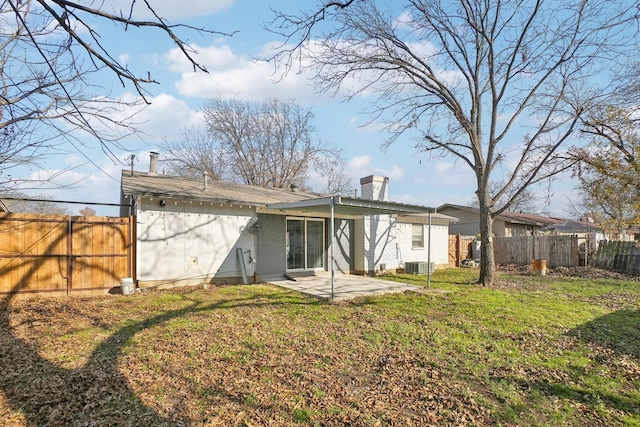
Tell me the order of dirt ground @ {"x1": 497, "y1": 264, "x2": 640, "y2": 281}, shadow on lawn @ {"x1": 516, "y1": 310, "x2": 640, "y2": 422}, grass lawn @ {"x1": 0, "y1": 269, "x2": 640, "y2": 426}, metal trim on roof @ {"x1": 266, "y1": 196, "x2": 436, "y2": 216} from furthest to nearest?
1. dirt ground @ {"x1": 497, "y1": 264, "x2": 640, "y2": 281}
2. metal trim on roof @ {"x1": 266, "y1": 196, "x2": 436, "y2": 216}
3. shadow on lawn @ {"x1": 516, "y1": 310, "x2": 640, "y2": 422}
4. grass lawn @ {"x1": 0, "y1": 269, "x2": 640, "y2": 426}

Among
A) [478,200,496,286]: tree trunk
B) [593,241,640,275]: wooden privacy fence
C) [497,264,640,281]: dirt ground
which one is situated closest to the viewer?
[478,200,496,286]: tree trunk

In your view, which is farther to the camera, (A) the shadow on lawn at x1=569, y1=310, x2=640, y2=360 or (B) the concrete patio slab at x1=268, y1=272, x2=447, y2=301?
(B) the concrete patio slab at x1=268, y1=272, x2=447, y2=301

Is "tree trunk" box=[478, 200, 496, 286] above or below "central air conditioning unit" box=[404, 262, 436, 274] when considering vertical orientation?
above

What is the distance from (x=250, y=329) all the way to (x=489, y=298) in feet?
20.8

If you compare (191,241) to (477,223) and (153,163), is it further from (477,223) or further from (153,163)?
(477,223)

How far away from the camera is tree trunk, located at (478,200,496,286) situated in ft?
37.7

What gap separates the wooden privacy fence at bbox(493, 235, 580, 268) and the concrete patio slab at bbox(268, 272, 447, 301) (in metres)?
10.2

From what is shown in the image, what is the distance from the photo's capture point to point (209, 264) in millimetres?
10406

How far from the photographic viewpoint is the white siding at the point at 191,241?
9398 mm

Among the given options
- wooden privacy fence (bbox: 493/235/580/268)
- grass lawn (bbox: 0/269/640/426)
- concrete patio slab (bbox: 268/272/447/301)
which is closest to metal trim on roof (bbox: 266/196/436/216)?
concrete patio slab (bbox: 268/272/447/301)

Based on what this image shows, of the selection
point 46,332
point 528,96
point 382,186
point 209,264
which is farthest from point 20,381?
point 528,96

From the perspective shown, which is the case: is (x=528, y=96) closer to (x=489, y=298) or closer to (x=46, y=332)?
(x=489, y=298)

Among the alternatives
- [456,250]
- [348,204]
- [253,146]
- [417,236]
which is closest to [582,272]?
[456,250]

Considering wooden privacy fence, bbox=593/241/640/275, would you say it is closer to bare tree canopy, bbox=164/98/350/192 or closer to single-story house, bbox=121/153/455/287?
single-story house, bbox=121/153/455/287
